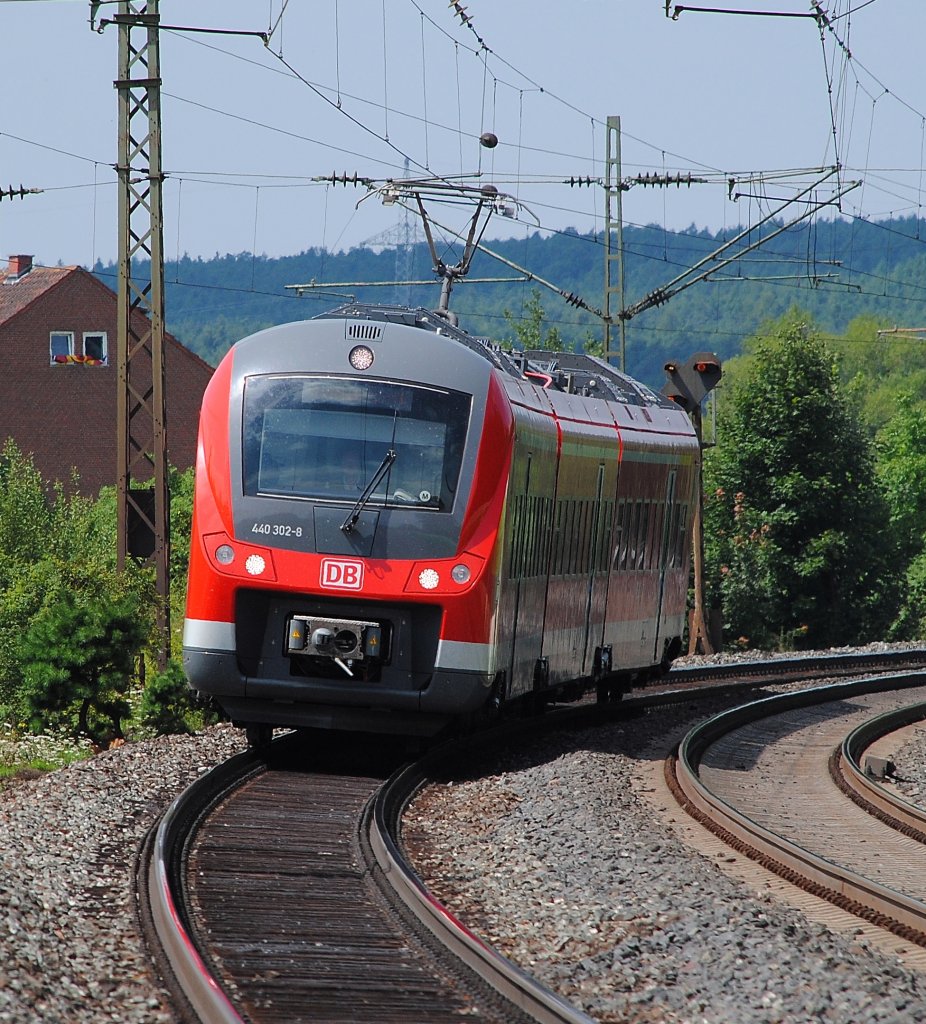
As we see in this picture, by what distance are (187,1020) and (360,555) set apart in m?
6.07

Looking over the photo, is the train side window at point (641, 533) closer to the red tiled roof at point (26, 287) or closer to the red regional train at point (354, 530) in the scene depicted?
the red regional train at point (354, 530)

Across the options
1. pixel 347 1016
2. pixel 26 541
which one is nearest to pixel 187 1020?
pixel 347 1016

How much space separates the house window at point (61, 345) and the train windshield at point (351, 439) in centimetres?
4692

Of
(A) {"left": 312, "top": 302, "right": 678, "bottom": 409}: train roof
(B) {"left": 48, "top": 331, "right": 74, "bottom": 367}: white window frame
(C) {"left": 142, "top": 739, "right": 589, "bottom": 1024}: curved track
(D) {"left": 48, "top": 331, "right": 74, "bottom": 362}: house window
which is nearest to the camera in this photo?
(C) {"left": 142, "top": 739, "right": 589, "bottom": 1024}: curved track

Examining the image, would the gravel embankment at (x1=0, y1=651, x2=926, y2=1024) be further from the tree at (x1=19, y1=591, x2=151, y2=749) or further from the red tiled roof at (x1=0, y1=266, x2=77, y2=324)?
the red tiled roof at (x1=0, y1=266, x2=77, y2=324)

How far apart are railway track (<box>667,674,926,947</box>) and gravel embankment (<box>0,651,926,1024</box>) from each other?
0.56 metres

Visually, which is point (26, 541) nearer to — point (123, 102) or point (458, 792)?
point (123, 102)

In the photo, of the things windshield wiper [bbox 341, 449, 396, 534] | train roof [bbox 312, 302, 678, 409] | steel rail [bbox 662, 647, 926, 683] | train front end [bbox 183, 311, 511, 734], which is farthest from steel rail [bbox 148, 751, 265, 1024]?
steel rail [bbox 662, 647, 926, 683]

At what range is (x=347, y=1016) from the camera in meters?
6.61

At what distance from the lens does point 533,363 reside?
55.6ft

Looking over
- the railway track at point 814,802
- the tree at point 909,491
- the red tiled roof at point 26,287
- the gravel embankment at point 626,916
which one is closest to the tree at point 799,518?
the tree at point 909,491

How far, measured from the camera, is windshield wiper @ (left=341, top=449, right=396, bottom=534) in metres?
12.3

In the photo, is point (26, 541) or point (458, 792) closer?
point (458, 792)

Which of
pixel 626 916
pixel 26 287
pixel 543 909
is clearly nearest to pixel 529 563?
pixel 543 909
